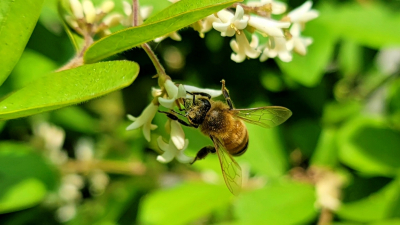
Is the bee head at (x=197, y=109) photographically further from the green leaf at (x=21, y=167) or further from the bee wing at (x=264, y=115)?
the green leaf at (x=21, y=167)

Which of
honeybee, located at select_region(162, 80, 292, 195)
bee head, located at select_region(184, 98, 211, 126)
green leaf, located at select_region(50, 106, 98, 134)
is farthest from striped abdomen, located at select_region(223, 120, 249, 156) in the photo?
green leaf, located at select_region(50, 106, 98, 134)

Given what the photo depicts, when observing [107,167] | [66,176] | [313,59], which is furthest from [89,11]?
[66,176]

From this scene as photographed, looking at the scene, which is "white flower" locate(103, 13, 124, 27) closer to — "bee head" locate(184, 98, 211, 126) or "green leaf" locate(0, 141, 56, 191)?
"bee head" locate(184, 98, 211, 126)

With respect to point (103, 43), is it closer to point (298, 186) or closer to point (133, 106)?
point (298, 186)

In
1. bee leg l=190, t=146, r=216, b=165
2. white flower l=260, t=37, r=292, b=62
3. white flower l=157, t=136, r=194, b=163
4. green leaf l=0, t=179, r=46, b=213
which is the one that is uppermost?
white flower l=260, t=37, r=292, b=62

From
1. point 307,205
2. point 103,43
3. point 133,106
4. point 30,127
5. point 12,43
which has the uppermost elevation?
point 103,43

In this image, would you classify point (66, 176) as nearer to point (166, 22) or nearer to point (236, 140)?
point (236, 140)

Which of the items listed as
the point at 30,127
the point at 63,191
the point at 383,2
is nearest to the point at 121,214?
the point at 63,191
